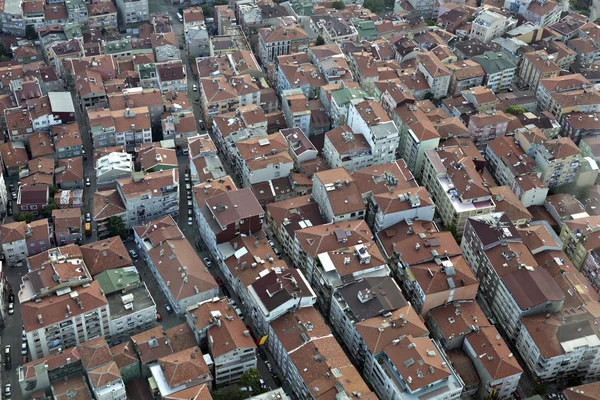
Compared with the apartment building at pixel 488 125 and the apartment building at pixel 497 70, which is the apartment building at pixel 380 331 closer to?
the apartment building at pixel 488 125

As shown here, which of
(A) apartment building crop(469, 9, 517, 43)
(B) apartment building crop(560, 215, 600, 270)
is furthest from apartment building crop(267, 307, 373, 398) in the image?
(A) apartment building crop(469, 9, 517, 43)

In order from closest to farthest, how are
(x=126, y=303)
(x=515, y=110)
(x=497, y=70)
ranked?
1. (x=126, y=303)
2. (x=515, y=110)
3. (x=497, y=70)

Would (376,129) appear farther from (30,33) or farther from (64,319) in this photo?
(30,33)

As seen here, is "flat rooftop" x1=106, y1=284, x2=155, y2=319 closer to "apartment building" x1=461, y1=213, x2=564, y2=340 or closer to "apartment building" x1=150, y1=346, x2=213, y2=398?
"apartment building" x1=150, y1=346, x2=213, y2=398

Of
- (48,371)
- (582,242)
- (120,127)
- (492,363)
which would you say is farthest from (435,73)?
(48,371)

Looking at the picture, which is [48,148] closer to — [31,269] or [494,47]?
[31,269]

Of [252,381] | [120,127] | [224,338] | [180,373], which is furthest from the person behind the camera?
[120,127]

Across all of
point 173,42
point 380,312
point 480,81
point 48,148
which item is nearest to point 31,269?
point 48,148
